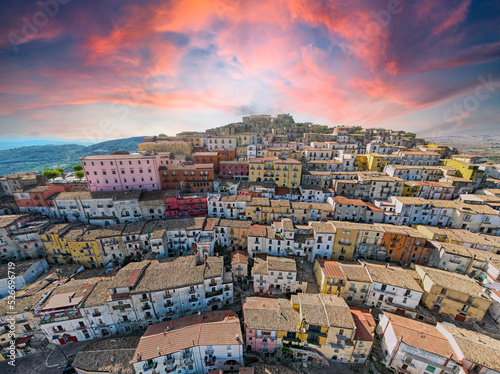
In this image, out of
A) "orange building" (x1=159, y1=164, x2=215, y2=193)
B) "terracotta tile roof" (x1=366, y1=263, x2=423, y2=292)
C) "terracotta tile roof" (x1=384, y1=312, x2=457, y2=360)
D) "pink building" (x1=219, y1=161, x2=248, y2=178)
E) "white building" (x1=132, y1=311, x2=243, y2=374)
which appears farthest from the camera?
"pink building" (x1=219, y1=161, x2=248, y2=178)

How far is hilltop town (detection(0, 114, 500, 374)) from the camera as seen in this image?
30672 mm

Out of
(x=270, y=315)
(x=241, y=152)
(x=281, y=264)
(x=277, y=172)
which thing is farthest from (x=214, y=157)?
(x=270, y=315)

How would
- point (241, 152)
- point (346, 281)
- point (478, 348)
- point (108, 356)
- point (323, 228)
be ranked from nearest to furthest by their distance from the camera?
point (478, 348)
point (108, 356)
point (346, 281)
point (323, 228)
point (241, 152)

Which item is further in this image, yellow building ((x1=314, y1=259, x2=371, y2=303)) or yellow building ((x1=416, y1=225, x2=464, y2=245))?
yellow building ((x1=416, y1=225, x2=464, y2=245))

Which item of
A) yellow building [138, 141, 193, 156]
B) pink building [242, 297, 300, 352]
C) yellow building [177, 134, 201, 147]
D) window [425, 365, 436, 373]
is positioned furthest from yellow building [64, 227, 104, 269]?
window [425, 365, 436, 373]

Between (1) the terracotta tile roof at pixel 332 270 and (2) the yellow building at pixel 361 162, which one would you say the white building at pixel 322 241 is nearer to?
(1) the terracotta tile roof at pixel 332 270

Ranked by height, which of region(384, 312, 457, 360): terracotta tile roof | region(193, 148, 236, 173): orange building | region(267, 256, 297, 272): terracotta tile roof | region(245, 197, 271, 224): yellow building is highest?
region(193, 148, 236, 173): orange building

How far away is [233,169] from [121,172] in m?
36.3

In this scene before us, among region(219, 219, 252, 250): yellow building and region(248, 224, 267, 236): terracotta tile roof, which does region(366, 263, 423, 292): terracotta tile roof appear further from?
region(219, 219, 252, 250): yellow building

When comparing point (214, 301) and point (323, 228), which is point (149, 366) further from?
point (323, 228)

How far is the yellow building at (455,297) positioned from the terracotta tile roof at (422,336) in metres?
7.47

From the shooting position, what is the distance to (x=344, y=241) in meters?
46.4

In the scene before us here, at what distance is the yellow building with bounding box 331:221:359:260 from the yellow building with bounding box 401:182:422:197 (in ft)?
95.9

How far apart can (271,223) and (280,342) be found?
26.1 m
